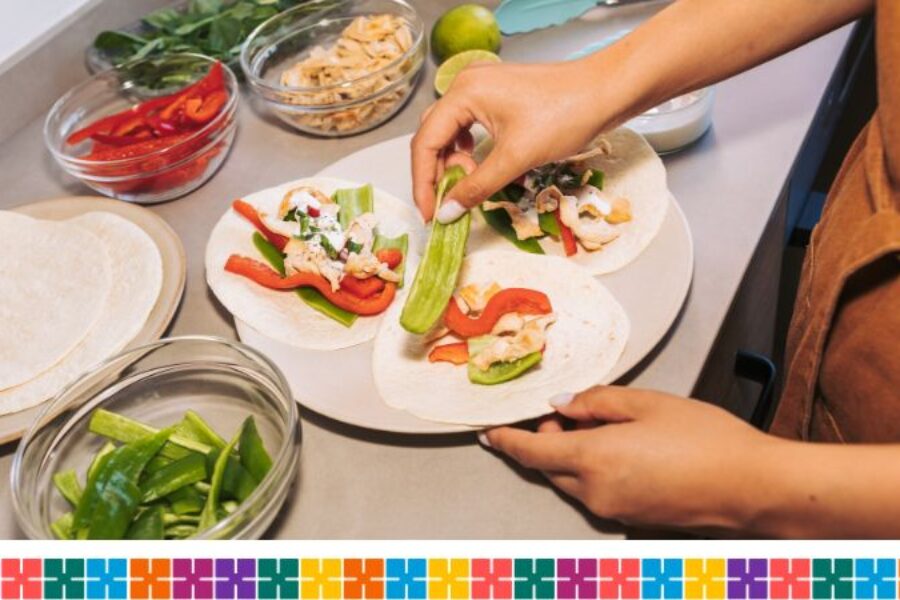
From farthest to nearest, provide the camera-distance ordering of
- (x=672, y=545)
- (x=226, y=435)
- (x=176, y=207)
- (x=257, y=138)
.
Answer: (x=257, y=138) < (x=176, y=207) < (x=226, y=435) < (x=672, y=545)

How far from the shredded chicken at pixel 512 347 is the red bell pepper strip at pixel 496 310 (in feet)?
0.16

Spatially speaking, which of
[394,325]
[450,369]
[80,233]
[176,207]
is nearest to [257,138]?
[176,207]

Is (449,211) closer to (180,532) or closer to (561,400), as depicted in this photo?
(561,400)

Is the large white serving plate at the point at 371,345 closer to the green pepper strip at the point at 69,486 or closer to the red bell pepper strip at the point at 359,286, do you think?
the red bell pepper strip at the point at 359,286

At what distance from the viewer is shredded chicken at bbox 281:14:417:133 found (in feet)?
5.94

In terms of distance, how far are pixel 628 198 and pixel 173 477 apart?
0.88 meters

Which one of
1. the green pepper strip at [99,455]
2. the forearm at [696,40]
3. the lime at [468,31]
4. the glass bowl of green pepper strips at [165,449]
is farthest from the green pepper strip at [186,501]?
the lime at [468,31]

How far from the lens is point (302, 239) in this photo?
151cm

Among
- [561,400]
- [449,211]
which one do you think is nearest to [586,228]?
[449,211]

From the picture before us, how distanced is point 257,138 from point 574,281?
0.85m

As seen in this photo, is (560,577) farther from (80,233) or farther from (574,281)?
(80,233)

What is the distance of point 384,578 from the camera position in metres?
1.09

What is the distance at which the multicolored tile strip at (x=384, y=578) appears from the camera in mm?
1055

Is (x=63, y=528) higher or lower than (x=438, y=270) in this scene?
lower
